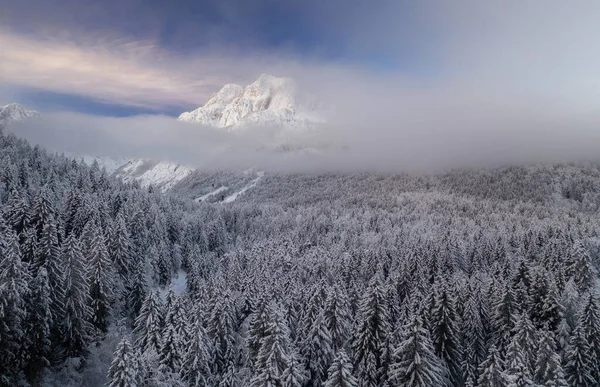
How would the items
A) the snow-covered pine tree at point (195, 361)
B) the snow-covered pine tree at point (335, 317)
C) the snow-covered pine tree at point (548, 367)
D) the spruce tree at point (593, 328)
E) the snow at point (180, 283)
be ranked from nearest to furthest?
the snow-covered pine tree at point (548, 367) < the snow-covered pine tree at point (195, 361) < the spruce tree at point (593, 328) < the snow-covered pine tree at point (335, 317) < the snow at point (180, 283)

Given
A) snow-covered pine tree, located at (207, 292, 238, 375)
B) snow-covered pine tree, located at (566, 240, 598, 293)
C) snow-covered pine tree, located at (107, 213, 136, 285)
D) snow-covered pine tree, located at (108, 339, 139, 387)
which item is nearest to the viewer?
snow-covered pine tree, located at (108, 339, 139, 387)

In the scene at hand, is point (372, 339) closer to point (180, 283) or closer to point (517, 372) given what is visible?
point (517, 372)

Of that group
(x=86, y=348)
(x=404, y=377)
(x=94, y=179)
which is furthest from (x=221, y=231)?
(x=404, y=377)

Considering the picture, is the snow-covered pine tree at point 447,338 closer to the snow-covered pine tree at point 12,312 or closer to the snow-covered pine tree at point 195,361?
the snow-covered pine tree at point 195,361

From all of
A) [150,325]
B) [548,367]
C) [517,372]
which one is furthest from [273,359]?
[548,367]

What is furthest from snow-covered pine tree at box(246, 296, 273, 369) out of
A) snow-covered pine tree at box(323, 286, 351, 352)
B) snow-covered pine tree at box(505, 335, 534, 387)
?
snow-covered pine tree at box(505, 335, 534, 387)

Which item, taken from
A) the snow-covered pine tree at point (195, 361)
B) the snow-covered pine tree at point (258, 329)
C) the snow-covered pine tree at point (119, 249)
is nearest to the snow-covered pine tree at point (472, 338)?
the snow-covered pine tree at point (258, 329)

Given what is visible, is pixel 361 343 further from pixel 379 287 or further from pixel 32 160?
pixel 32 160

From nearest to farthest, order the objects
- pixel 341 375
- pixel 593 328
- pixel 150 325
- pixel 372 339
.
→ pixel 341 375, pixel 372 339, pixel 593 328, pixel 150 325

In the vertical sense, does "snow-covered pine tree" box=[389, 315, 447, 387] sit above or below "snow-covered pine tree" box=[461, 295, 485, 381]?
above

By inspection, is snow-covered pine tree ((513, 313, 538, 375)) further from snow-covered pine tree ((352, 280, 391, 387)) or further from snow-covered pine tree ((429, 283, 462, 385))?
snow-covered pine tree ((352, 280, 391, 387))

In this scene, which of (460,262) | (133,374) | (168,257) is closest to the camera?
(133,374)
